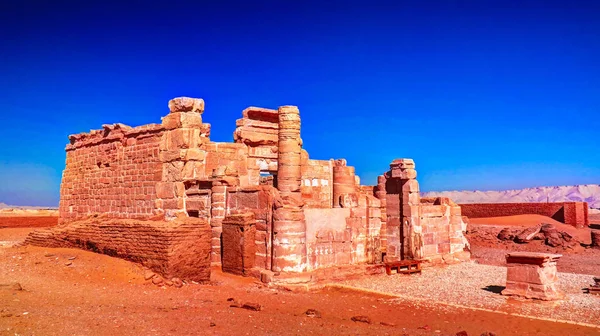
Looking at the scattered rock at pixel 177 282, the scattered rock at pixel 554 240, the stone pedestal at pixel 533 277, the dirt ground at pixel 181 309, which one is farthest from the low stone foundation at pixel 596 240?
the scattered rock at pixel 177 282

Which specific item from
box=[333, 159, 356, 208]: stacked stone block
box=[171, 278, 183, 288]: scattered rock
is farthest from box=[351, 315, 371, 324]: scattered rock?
box=[333, 159, 356, 208]: stacked stone block

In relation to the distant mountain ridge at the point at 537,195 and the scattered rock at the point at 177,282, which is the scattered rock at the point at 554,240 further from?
the distant mountain ridge at the point at 537,195

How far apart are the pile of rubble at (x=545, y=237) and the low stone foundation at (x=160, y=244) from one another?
16237 millimetres

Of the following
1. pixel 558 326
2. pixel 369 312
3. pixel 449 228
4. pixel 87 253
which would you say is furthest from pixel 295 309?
pixel 449 228

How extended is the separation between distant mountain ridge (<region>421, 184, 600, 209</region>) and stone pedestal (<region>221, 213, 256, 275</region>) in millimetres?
101698

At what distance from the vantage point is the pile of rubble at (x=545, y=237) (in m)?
20.9

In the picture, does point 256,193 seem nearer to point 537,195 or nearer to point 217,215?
point 217,215

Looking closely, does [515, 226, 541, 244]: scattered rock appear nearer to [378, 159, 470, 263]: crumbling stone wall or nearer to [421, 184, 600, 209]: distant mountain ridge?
[378, 159, 470, 263]: crumbling stone wall

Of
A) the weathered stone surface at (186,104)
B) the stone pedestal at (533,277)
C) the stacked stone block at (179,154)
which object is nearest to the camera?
the stone pedestal at (533,277)

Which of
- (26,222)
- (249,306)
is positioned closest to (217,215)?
(249,306)

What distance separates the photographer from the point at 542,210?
33.3 metres

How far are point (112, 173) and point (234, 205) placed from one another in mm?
5858

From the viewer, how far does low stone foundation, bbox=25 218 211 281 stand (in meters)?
9.91

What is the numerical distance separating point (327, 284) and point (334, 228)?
60.8 inches
